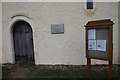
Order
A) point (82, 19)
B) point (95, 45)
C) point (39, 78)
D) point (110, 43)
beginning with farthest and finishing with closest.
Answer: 1. point (82, 19)
2. point (39, 78)
3. point (95, 45)
4. point (110, 43)

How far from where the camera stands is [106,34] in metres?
5.42

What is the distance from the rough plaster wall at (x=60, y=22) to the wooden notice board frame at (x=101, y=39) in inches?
110

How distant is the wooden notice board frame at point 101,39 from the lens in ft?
17.3

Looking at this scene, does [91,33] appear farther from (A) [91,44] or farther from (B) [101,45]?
(B) [101,45]

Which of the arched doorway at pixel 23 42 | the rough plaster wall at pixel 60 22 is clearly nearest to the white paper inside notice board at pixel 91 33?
the rough plaster wall at pixel 60 22

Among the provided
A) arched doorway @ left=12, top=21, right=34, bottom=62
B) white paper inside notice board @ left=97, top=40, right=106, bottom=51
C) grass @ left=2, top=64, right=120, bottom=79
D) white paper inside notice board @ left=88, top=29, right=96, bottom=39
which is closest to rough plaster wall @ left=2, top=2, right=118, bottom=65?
arched doorway @ left=12, top=21, right=34, bottom=62

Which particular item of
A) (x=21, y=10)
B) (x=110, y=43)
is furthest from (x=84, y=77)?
(x=21, y=10)

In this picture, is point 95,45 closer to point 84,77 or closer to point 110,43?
point 110,43

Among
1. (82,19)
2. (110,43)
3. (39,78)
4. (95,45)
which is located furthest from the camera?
(82,19)

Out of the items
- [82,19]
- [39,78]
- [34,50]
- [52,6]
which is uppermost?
[52,6]

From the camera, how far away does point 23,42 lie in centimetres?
945

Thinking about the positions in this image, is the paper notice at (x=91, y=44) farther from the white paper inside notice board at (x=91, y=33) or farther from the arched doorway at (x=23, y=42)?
the arched doorway at (x=23, y=42)

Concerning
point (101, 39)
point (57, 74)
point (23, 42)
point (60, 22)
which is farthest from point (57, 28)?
point (101, 39)

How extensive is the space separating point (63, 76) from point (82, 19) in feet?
9.93
